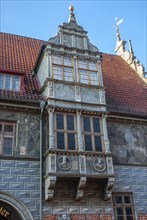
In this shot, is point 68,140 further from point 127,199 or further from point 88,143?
point 127,199

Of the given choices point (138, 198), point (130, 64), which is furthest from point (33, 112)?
point (130, 64)

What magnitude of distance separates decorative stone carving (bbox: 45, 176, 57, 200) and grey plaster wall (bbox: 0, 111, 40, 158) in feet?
4.25

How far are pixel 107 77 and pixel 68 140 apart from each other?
6.69m

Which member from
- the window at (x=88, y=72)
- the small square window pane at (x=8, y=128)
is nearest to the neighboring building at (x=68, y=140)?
the window at (x=88, y=72)

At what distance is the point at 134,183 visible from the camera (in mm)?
13148

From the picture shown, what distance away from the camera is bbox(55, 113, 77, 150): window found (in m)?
11.9

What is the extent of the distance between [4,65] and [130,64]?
919 cm

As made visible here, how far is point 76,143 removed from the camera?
12125 mm

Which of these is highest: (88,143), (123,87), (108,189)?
(123,87)

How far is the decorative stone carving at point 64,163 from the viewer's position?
446 inches

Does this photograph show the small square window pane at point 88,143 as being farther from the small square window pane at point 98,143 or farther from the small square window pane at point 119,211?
the small square window pane at point 119,211

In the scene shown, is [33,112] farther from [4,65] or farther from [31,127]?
[4,65]

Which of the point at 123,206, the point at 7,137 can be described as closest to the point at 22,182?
the point at 7,137

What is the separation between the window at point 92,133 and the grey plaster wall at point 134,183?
5.09ft
